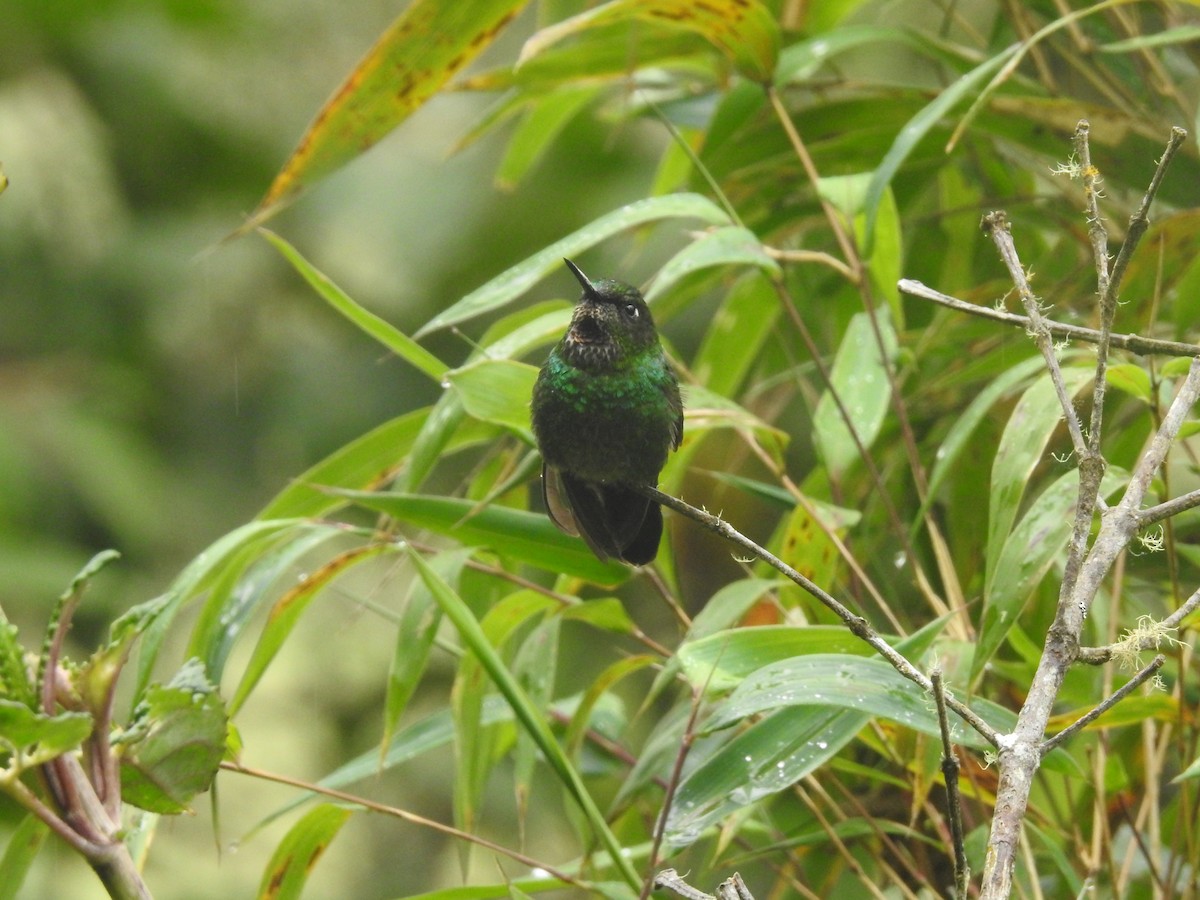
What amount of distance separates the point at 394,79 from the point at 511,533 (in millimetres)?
753

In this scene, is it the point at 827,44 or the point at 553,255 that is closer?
the point at 553,255

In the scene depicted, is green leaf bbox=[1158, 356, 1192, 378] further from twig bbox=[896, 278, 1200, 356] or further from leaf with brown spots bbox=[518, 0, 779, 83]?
leaf with brown spots bbox=[518, 0, 779, 83]

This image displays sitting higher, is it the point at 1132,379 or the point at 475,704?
the point at 1132,379

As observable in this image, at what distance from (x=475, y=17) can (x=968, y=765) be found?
4.26 feet

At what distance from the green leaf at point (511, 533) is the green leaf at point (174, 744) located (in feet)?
1.95

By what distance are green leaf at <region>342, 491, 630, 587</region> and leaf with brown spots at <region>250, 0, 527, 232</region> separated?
23.1 inches

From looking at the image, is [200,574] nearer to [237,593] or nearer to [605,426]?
[237,593]

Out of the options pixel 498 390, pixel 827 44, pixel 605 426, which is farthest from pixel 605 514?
pixel 827 44

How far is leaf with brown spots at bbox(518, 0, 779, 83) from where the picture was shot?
177 centimetres

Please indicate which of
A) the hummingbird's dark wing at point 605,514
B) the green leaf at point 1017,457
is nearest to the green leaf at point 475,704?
the hummingbird's dark wing at point 605,514

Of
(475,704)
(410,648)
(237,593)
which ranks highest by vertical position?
(237,593)

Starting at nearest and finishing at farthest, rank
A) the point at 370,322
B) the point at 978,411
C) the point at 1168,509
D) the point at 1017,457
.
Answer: the point at 1168,509 < the point at 1017,457 < the point at 370,322 < the point at 978,411

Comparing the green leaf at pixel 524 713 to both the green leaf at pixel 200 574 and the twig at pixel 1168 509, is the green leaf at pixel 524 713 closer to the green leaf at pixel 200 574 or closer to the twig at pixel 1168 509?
the green leaf at pixel 200 574

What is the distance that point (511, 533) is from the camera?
1.68 m
